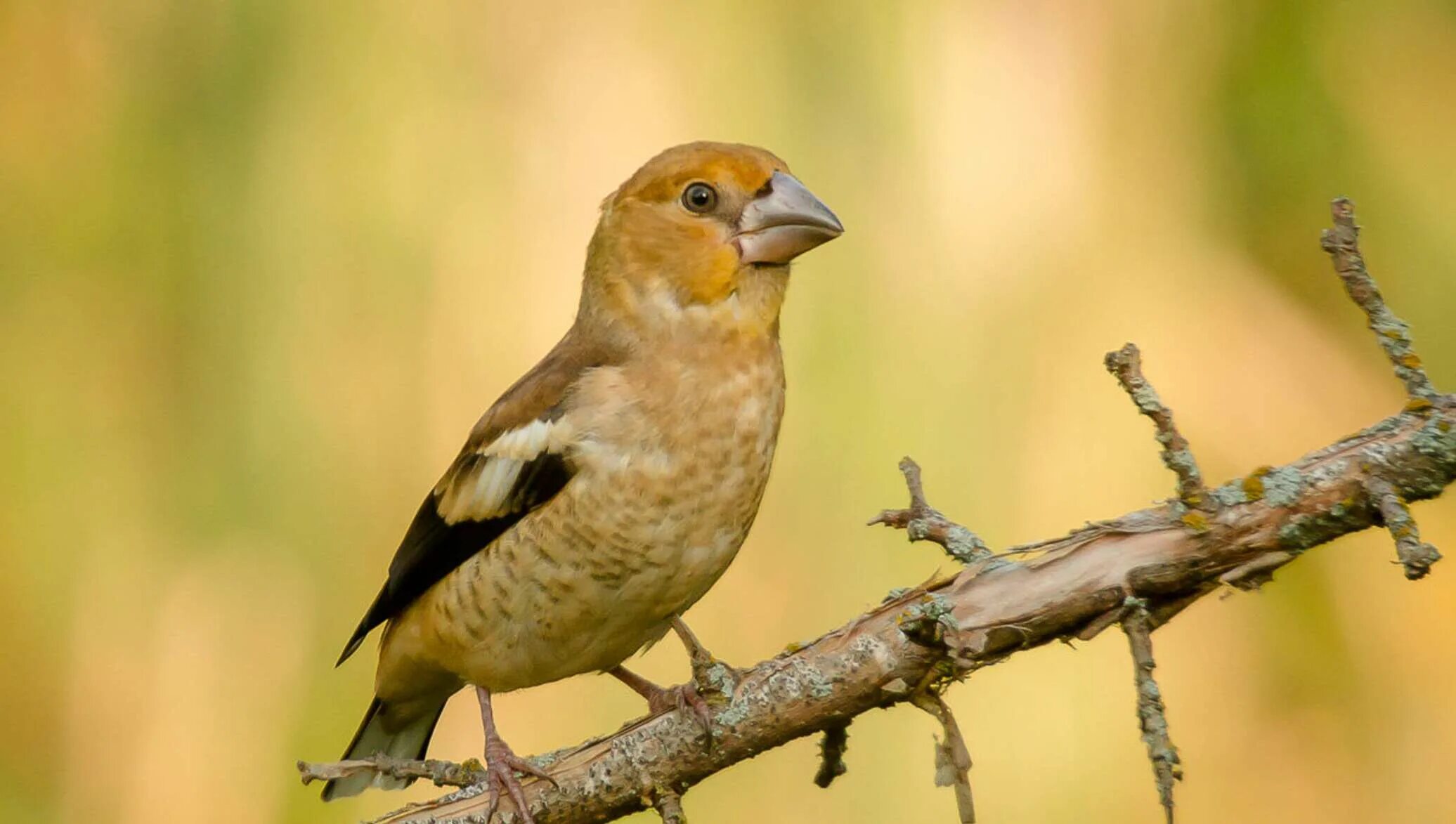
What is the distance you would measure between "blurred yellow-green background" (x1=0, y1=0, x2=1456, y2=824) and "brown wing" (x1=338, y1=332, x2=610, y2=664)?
106cm

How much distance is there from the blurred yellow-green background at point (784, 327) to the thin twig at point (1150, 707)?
169cm

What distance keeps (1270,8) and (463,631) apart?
9.46 ft

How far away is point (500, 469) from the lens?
2.95 metres

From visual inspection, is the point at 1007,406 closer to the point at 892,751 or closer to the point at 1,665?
the point at 892,751

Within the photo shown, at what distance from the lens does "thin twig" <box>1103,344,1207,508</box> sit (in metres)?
2.05

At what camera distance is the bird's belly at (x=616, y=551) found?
8.91ft

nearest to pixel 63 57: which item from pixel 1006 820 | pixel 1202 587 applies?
pixel 1006 820

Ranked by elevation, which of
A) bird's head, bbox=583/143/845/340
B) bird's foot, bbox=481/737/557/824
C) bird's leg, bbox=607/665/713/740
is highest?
bird's head, bbox=583/143/845/340

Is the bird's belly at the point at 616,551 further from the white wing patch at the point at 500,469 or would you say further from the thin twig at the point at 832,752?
the thin twig at the point at 832,752

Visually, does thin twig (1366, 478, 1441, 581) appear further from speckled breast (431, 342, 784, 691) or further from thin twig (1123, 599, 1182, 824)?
speckled breast (431, 342, 784, 691)

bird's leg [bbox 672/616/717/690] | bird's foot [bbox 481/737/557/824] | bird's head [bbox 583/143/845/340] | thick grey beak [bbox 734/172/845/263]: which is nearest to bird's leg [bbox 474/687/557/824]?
bird's foot [bbox 481/737/557/824]

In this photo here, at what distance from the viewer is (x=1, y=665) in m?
4.63

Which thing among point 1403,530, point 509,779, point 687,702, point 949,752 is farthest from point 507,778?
point 1403,530

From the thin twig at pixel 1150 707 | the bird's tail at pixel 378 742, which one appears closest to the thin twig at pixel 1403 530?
the thin twig at pixel 1150 707
